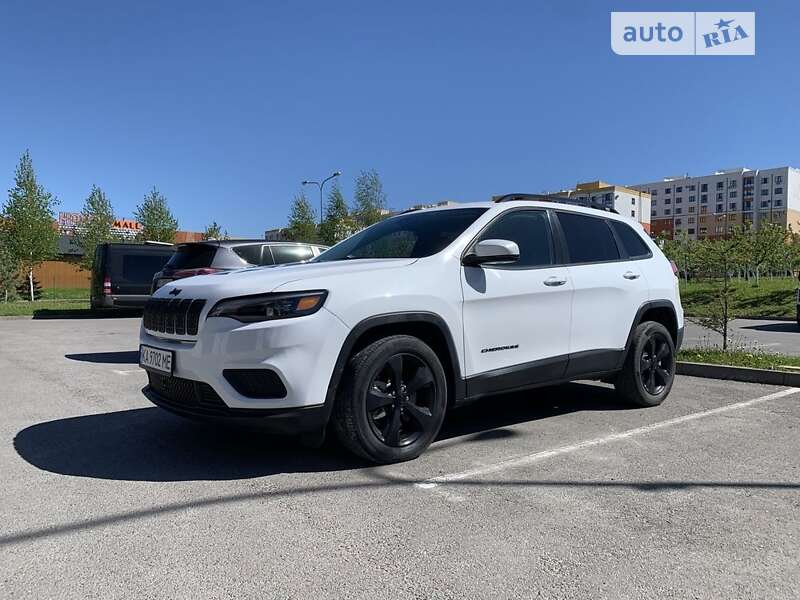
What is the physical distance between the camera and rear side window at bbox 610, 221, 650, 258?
550cm

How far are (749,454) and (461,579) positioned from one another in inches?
104

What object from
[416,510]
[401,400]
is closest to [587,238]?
[401,400]

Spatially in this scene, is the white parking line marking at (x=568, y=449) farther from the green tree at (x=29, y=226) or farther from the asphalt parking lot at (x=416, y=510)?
the green tree at (x=29, y=226)

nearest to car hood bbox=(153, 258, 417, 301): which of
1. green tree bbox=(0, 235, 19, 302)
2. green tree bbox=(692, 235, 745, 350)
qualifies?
green tree bbox=(692, 235, 745, 350)

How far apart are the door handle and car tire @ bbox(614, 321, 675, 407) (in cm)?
115

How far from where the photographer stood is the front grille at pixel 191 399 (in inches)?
135

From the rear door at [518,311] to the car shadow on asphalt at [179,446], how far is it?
579 mm

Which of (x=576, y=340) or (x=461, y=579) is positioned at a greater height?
(x=576, y=340)

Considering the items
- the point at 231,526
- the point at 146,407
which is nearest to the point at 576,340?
the point at 231,526

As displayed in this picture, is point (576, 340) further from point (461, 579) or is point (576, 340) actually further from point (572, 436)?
point (461, 579)

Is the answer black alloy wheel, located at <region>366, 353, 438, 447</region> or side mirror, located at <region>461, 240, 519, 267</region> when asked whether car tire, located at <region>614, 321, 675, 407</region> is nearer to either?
side mirror, located at <region>461, 240, 519, 267</region>

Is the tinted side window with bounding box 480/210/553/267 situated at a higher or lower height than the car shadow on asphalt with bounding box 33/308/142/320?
higher

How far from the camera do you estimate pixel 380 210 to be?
38938mm

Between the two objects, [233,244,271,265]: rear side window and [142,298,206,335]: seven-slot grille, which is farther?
[233,244,271,265]: rear side window
